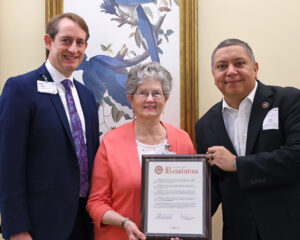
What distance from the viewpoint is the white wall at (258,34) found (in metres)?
2.42

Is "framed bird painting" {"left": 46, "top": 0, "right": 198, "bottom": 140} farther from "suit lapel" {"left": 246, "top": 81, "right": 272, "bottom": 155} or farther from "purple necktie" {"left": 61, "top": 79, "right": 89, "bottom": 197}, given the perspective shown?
"suit lapel" {"left": 246, "top": 81, "right": 272, "bottom": 155}

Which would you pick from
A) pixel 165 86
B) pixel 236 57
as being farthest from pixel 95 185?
pixel 236 57

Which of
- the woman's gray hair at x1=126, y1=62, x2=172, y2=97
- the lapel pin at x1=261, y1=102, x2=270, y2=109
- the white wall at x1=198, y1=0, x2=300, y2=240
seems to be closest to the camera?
the lapel pin at x1=261, y1=102, x2=270, y2=109

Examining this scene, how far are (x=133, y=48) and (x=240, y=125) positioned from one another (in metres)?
1.04

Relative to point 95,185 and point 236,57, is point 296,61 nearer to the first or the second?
point 236,57

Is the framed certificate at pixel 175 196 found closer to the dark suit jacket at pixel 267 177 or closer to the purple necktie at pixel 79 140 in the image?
the dark suit jacket at pixel 267 177

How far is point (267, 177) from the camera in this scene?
1.68 metres

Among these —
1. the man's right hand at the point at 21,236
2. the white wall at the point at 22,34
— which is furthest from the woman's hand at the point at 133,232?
the white wall at the point at 22,34

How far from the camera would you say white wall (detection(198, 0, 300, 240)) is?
95.4 inches

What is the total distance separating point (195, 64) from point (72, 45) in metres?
0.93

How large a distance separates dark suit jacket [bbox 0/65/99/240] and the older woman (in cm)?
16

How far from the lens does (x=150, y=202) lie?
5.79 feet

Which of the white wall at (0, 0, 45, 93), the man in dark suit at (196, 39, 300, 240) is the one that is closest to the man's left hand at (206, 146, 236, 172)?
the man in dark suit at (196, 39, 300, 240)

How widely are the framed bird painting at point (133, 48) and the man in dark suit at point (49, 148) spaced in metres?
0.42
